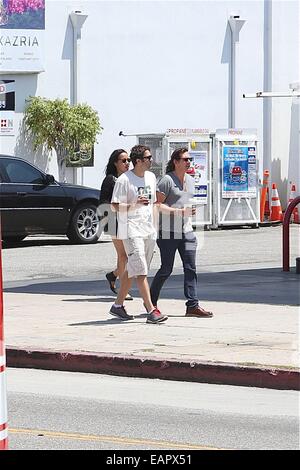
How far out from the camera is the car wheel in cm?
2395

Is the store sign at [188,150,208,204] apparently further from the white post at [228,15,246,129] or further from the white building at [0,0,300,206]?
the white post at [228,15,246,129]

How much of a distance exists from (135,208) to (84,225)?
11.2m

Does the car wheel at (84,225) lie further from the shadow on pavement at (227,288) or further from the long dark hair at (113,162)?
the long dark hair at (113,162)

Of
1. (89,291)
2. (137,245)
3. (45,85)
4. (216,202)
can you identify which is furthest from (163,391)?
(45,85)

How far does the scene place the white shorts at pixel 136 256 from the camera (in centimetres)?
1285

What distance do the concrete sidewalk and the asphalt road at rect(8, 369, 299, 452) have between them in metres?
0.14

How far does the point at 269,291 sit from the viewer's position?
16.0 meters

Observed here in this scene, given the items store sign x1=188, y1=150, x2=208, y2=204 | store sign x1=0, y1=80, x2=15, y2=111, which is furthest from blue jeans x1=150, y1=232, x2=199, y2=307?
store sign x1=188, y1=150, x2=208, y2=204

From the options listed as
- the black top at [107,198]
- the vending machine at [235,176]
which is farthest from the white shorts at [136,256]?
the vending machine at [235,176]

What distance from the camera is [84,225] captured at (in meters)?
24.2

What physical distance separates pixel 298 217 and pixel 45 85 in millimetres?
7047

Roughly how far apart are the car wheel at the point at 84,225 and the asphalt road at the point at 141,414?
13.0m

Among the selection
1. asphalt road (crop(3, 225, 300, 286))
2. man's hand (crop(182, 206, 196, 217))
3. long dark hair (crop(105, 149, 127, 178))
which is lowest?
asphalt road (crop(3, 225, 300, 286))

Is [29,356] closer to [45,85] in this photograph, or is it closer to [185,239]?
[185,239]
